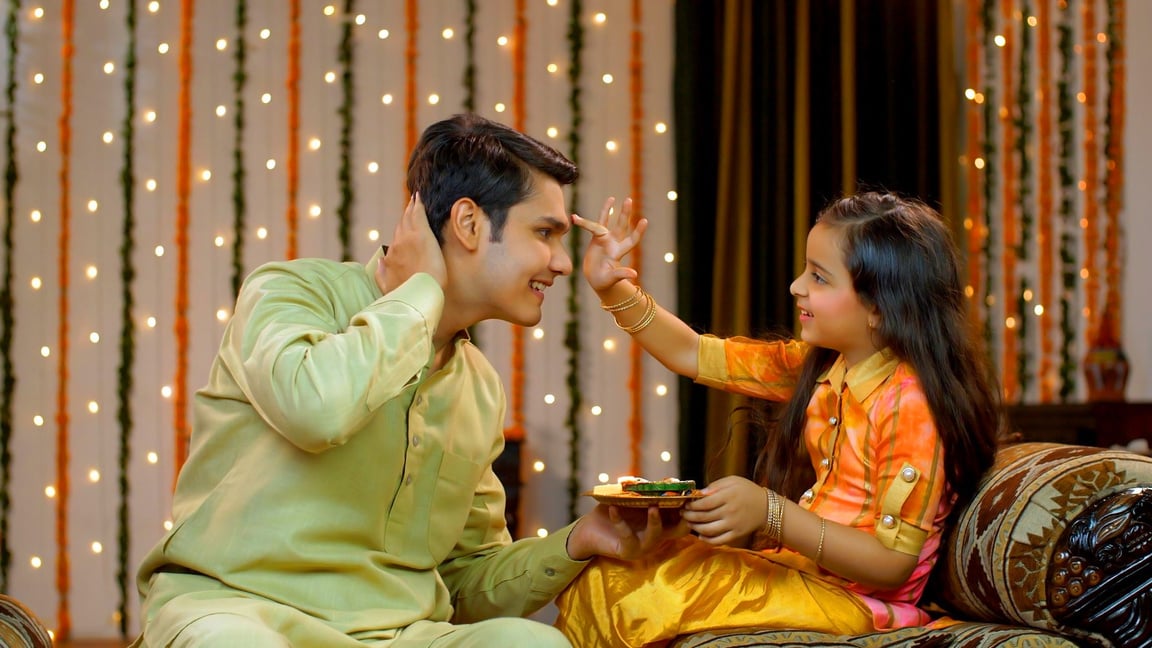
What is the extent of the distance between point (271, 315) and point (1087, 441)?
8.73 feet

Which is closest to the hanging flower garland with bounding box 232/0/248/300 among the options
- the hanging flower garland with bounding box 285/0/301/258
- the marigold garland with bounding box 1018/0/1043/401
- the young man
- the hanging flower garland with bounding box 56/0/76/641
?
the hanging flower garland with bounding box 285/0/301/258

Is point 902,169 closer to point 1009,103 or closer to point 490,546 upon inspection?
point 1009,103

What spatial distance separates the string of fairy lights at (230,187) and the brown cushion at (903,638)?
9.00ft

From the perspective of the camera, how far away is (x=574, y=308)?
4.38 metres

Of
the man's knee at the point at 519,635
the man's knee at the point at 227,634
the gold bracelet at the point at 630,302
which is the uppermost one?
the gold bracelet at the point at 630,302

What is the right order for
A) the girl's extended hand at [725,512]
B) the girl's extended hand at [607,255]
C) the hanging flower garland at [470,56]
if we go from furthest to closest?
1. the hanging flower garland at [470,56]
2. the girl's extended hand at [607,255]
3. the girl's extended hand at [725,512]

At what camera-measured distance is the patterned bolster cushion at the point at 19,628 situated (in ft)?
4.83

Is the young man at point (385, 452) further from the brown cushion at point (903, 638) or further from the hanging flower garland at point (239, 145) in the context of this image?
the hanging flower garland at point (239, 145)

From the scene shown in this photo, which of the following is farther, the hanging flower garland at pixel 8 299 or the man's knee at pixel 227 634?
the hanging flower garland at pixel 8 299

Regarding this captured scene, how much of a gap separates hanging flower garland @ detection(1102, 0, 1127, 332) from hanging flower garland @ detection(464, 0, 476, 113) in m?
2.38

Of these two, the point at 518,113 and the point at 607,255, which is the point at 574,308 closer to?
the point at 518,113

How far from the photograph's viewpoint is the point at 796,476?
2.09m

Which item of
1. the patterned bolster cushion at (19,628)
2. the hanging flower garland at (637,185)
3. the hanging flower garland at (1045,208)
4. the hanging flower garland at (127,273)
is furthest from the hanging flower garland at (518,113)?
the patterned bolster cushion at (19,628)

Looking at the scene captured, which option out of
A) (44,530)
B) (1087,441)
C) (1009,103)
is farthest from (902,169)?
(44,530)
